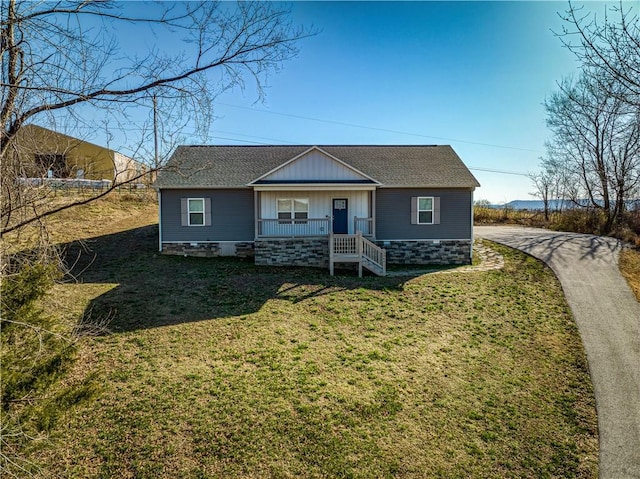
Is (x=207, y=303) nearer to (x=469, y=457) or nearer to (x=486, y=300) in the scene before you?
(x=469, y=457)

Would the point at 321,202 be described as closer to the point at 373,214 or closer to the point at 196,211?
the point at 373,214

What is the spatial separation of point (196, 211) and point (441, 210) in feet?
34.2

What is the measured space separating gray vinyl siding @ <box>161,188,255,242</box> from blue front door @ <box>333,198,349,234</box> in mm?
3535

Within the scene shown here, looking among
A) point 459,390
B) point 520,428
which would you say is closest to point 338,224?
point 459,390

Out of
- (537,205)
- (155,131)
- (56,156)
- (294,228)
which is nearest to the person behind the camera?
(155,131)

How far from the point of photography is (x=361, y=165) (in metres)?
17.1

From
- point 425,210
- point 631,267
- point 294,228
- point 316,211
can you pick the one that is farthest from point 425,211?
point 631,267

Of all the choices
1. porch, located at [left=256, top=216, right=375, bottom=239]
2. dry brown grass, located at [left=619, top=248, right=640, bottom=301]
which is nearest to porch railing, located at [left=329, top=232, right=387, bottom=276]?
porch, located at [left=256, top=216, right=375, bottom=239]

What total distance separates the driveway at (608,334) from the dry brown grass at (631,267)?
0.21m

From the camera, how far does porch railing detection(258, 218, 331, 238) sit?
1477cm

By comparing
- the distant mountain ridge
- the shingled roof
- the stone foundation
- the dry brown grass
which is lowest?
the dry brown grass

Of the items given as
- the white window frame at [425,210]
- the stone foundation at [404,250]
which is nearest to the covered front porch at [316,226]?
the stone foundation at [404,250]

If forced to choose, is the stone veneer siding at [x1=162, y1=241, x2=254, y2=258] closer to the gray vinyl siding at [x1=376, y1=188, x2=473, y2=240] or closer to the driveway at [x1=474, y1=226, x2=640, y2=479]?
the gray vinyl siding at [x1=376, y1=188, x2=473, y2=240]

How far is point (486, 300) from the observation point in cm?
1119
